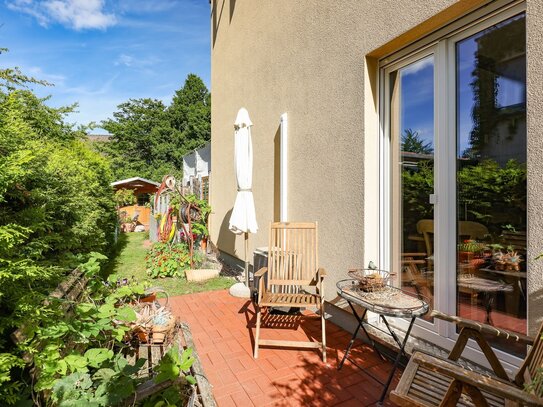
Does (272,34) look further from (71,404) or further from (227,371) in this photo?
(71,404)

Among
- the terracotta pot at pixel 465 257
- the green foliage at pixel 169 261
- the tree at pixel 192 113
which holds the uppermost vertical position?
the tree at pixel 192 113

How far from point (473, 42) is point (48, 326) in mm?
3878

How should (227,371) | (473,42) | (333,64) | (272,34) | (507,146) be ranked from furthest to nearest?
1. (272,34)
2. (333,64)
3. (227,371)
4. (473,42)
5. (507,146)

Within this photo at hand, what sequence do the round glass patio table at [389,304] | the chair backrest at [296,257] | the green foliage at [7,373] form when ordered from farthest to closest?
1. the chair backrest at [296,257]
2. the round glass patio table at [389,304]
3. the green foliage at [7,373]

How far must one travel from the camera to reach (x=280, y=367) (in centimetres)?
302

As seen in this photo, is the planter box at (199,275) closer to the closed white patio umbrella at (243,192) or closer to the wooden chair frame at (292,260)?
the closed white patio umbrella at (243,192)

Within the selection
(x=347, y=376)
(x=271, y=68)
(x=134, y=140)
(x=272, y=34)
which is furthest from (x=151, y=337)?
(x=134, y=140)

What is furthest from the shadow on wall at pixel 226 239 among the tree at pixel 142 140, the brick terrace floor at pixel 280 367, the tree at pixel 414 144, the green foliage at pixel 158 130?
the green foliage at pixel 158 130

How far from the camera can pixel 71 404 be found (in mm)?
1680

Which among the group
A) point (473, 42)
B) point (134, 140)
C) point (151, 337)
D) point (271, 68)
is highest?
point (134, 140)

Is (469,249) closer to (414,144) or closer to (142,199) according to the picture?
(414,144)

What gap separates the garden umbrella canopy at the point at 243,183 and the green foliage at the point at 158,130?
27076 millimetres

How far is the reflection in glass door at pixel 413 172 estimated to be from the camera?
10.0 feet

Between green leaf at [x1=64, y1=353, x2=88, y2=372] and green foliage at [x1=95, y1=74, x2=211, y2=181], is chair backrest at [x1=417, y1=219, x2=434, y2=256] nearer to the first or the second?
green leaf at [x1=64, y1=353, x2=88, y2=372]
